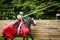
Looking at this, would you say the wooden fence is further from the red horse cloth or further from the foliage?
the red horse cloth

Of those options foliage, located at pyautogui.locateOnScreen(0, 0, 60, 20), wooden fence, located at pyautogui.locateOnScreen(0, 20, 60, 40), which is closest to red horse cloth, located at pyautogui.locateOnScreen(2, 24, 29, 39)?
wooden fence, located at pyautogui.locateOnScreen(0, 20, 60, 40)

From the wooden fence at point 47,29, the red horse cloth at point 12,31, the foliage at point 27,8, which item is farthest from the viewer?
the foliage at point 27,8

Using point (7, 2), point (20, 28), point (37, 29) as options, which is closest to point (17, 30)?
point (20, 28)

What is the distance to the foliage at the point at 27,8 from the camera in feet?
45.4

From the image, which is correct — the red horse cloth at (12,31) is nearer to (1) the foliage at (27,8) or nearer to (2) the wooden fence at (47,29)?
(2) the wooden fence at (47,29)

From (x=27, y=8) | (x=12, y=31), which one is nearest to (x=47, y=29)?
(x=12, y=31)

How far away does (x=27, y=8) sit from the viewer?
1420 cm

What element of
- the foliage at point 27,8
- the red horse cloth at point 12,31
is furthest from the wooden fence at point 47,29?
the red horse cloth at point 12,31

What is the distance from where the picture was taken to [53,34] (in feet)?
37.9

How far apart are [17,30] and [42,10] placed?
4.80 m

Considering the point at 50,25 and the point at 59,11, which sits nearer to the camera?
the point at 50,25

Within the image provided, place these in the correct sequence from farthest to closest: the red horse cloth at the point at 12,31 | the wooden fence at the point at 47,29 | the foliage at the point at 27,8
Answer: the foliage at the point at 27,8 < the wooden fence at the point at 47,29 < the red horse cloth at the point at 12,31

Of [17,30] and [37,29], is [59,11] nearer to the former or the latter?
[37,29]

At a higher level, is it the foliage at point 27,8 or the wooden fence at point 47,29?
the foliage at point 27,8
